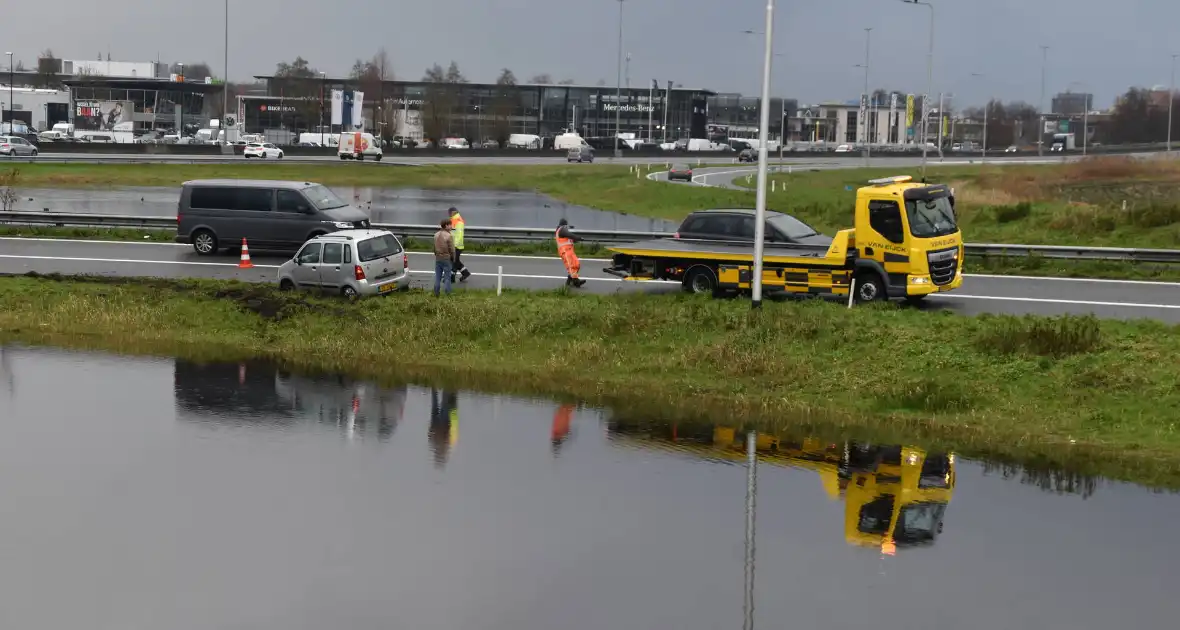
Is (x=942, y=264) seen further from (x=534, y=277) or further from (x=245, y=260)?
(x=245, y=260)

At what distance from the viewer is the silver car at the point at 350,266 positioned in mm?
26219

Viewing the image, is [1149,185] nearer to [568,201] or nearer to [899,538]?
[568,201]

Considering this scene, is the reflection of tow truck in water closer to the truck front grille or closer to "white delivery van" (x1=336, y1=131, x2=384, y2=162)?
the truck front grille

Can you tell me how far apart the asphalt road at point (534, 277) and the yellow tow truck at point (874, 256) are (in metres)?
1.25

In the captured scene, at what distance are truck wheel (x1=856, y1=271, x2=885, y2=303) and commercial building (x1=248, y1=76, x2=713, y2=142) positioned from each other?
339 feet

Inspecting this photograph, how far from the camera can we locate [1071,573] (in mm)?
12211

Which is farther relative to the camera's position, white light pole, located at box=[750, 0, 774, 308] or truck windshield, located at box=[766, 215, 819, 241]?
truck windshield, located at box=[766, 215, 819, 241]

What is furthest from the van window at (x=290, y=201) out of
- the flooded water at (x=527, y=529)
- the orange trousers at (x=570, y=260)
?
the flooded water at (x=527, y=529)

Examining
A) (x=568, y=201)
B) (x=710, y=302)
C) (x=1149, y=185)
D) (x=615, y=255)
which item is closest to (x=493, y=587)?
(x=710, y=302)

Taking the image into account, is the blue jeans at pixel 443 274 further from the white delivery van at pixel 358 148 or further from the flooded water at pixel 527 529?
the white delivery van at pixel 358 148

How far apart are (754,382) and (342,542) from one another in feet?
30.8

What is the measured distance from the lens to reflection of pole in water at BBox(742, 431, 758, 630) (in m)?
11.1

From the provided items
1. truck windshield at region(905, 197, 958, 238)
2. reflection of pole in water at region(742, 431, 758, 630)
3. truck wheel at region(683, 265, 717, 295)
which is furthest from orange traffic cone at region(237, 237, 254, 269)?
reflection of pole in water at region(742, 431, 758, 630)

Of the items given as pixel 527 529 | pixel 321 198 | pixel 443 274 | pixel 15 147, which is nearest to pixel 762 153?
pixel 443 274
